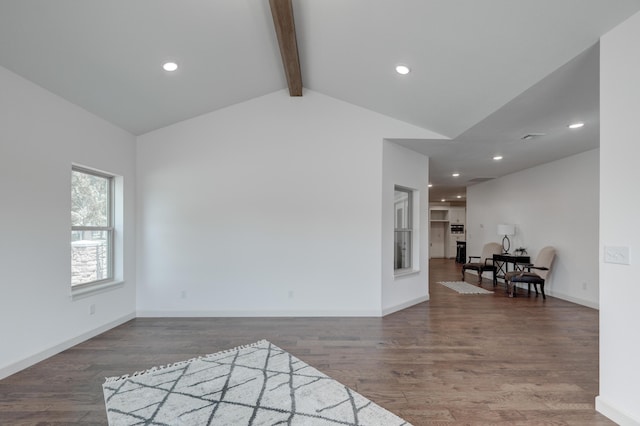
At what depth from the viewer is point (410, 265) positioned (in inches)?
221

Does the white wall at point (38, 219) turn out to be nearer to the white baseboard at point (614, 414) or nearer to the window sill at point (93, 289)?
the window sill at point (93, 289)

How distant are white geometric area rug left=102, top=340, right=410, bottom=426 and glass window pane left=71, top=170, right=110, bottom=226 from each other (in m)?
2.07

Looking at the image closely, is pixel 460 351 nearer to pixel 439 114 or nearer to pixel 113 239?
pixel 439 114

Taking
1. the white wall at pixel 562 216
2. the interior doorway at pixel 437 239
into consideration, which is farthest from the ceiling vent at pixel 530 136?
the interior doorway at pixel 437 239

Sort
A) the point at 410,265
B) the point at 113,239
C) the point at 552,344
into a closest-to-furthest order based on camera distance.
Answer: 1. the point at 552,344
2. the point at 113,239
3. the point at 410,265

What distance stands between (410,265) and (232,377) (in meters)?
3.69

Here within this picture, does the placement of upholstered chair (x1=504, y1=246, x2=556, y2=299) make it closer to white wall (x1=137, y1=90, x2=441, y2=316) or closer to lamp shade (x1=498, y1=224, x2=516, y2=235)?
lamp shade (x1=498, y1=224, x2=516, y2=235)

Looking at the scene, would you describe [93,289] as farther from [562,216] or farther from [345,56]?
[562,216]

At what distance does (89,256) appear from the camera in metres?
4.02

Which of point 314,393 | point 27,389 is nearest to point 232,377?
point 314,393

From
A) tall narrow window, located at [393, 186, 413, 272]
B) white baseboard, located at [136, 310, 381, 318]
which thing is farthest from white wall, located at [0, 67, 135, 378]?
tall narrow window, located at [393, 186, 413, 272]

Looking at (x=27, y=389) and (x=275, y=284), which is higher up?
(x=275, y=284)

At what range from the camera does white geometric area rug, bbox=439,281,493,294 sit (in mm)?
6547

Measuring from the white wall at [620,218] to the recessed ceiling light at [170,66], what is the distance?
12.2 ft
